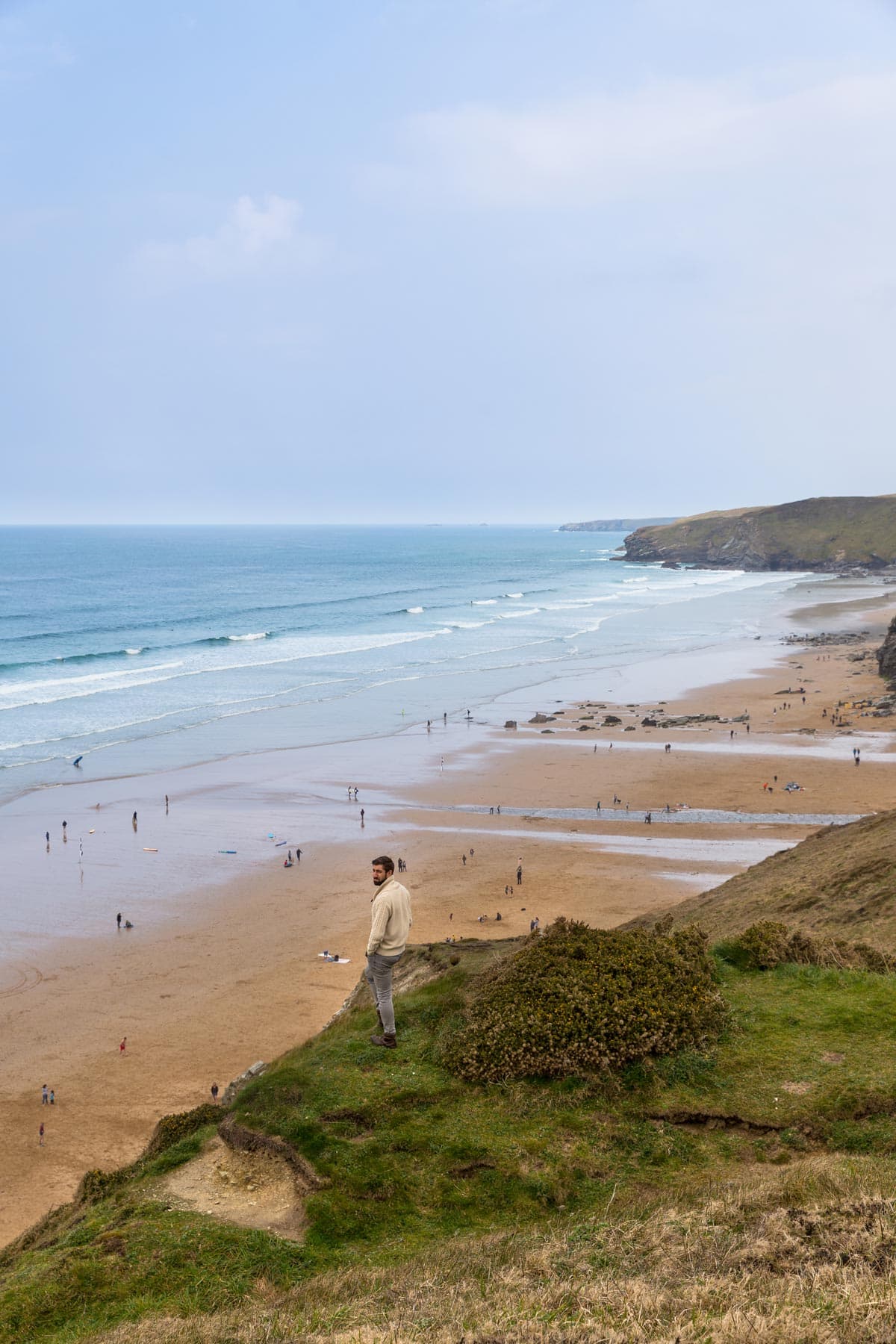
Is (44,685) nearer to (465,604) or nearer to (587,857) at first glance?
(587,857)

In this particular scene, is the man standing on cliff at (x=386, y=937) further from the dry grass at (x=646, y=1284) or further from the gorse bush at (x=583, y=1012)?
the dry grass at (x=646, y=1284)

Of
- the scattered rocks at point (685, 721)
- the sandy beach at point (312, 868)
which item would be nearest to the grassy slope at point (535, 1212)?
the sandy beach at point (312, 868)

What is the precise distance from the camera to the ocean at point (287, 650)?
168 ft

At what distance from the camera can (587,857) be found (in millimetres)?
31641

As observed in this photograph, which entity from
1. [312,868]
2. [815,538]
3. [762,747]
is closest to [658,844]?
[312,868]

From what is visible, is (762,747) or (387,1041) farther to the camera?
(762,747)

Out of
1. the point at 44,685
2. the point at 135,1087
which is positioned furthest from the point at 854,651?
the point at 135,1087

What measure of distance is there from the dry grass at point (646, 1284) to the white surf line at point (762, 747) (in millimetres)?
38490

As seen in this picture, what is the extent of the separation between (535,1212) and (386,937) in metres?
2.82

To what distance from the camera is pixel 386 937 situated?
31.0 ft

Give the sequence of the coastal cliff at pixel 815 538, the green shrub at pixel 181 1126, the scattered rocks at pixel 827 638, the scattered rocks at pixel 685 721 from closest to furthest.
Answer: the green shrub at pixel 181 1126
the scattered rocks at pixel 685 721
the scattered rocks at pixel 827 638
the coastal cliff at pixel 815 538

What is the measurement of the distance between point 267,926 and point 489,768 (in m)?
18.4

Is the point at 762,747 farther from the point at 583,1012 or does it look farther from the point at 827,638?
the point at 827,638

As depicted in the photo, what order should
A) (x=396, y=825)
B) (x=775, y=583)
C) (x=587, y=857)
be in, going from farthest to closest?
(x=775, y=583) < (x=396, y=825) < (x=587, y=857)
